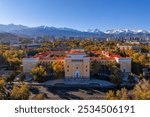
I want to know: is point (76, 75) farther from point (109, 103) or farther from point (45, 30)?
point (45, 30)

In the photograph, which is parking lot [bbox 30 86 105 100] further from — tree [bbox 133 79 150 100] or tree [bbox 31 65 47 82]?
tree [bbox 133 79 150 100]

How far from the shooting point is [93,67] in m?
10.2

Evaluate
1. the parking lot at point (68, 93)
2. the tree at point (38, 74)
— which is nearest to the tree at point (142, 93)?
the parking lot at point (68, 93)

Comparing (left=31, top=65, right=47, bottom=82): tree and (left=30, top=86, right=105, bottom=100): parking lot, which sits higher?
(left=31, top=65, right=47, bottom=82): tree

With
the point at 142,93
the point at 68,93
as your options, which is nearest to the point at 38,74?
the point at 68,93

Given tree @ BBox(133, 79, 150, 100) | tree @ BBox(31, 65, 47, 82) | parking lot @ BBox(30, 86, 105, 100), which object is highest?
tree @ BBox(133, 79, 150, 100)

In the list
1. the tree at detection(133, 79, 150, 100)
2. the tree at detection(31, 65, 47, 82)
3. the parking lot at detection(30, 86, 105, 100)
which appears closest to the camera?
the tree at detection(133, 79, 150, 100)

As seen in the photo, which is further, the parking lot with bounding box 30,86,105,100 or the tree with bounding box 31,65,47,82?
the tree with bounding box 31,65,47,82

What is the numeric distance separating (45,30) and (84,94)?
62.0 metres

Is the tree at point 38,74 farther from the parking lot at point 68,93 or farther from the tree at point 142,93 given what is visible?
the tree at point 142,93

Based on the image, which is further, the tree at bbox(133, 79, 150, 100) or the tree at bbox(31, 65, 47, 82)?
the tree at bbox(31, 65, 47, 82)

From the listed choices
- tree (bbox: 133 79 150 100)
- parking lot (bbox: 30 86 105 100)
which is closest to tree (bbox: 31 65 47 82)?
parking lot (bbox: 30 86 105 100)

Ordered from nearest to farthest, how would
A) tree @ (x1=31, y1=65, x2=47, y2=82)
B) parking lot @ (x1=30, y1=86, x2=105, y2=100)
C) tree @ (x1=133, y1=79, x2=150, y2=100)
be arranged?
tree @ (x1=133, y1=79, x2=150, y2=100), parking lot @ (x1=30, y1=86, x2=105, y2=100), tree @ (x1=31, y1=65, x2=47, y2=82)

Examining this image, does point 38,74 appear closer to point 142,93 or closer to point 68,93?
point 68,93
